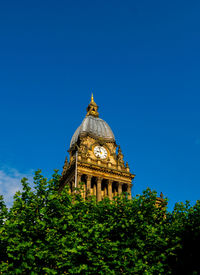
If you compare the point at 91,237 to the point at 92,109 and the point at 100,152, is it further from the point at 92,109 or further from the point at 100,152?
the point at 92,109

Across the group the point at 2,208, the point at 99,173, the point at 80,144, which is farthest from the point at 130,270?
the point at 80,144

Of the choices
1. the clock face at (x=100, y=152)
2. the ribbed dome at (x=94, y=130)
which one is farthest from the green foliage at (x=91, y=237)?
the ribbed dome at (x=94, y=130)

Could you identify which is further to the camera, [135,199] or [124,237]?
[135,199]

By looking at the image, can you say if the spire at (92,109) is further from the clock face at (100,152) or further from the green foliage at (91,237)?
the green foliage at (91,237)

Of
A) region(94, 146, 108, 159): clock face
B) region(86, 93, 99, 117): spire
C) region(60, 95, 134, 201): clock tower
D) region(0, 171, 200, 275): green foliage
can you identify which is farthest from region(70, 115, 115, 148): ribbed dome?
region(0, 171, 200, 275): green foliage

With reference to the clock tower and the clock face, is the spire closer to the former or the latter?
the clock tower

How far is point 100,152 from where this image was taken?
61906 mm

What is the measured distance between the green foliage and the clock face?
32.0 m

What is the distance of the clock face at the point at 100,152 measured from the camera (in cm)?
6125

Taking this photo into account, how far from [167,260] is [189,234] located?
2.51 m

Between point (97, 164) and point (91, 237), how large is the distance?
3435 cm

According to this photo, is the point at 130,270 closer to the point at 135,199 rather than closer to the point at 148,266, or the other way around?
the point at 148,266

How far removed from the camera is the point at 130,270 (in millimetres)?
21719

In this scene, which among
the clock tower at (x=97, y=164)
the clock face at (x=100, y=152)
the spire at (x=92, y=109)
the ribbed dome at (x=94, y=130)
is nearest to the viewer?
the clock tower at (x=97, y=164)
